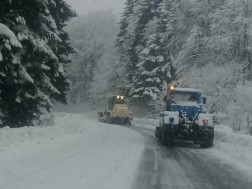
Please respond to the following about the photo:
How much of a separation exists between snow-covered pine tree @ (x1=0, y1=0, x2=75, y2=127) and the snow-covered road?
7.06 ft

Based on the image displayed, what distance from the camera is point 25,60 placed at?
19.8 meters

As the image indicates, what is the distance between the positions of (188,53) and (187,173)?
3433cm

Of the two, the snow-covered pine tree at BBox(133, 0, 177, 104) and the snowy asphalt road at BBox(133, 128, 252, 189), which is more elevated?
the snow-covered pine tree at BBox(133, 0, 177, 104)

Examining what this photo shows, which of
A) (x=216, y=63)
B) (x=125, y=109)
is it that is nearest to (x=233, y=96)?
(x=216, y=63)

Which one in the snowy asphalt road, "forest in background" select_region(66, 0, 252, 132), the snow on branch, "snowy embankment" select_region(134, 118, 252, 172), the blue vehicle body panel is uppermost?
"forest in background" select_region(66, 0, 252, 132)

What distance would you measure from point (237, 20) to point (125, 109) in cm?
1393

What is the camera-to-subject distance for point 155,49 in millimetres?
55031

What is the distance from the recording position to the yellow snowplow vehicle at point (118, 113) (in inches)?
1788

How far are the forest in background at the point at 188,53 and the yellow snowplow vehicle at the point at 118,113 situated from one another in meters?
5.36

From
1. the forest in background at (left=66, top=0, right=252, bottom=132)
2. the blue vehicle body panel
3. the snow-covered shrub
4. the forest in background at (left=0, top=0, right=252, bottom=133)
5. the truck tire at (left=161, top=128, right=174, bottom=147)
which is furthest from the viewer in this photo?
the forest in background at (left=66, top=0, right=252, bottom=132)

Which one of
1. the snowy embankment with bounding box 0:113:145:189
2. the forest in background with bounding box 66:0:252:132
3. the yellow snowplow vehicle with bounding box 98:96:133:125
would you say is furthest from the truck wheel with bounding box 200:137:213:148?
the yellow snowplow vehicle with bounding box 98:96:133:125

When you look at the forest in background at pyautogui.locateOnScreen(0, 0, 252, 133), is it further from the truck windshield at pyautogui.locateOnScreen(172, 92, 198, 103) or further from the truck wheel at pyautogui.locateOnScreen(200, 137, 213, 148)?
the truck wheel at pyautogui.locateOnScreen(200, 137, 213, 148)

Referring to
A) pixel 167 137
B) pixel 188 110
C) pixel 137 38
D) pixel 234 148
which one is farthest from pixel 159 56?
pixel 234 148

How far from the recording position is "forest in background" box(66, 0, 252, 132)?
38844mm
